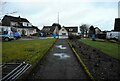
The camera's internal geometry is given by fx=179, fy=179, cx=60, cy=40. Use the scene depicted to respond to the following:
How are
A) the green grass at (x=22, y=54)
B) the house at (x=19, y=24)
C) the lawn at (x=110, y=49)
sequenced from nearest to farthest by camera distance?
the green grass at (x=22, y=54), the lawn at (x=110, y=49), the house at (x=19, y=24)

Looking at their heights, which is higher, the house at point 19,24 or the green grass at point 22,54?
the house at point 19,24

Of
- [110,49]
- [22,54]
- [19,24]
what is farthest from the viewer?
[19,24]

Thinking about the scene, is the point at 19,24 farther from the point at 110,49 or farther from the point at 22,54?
the point at 22,54

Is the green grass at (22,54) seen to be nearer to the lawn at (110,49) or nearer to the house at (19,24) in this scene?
the lawn at (110,49)

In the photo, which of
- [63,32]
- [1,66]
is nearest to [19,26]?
[63,32]

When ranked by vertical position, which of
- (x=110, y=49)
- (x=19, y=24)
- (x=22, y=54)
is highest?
(x=19, y=24)

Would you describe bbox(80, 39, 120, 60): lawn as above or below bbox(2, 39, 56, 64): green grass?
below

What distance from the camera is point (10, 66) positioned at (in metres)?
8.77

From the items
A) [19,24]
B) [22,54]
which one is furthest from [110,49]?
[19,24]

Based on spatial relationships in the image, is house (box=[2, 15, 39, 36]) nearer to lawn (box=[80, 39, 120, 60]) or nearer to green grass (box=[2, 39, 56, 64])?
lawn (box=[80, 39, 120, 60])

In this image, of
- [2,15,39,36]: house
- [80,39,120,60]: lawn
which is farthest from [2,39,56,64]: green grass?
[2,15,39,36]: house

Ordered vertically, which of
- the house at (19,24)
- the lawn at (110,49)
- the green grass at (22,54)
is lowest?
the lawn at (110,49)

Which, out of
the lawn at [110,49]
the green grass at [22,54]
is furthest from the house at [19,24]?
the green grass at [22,54]

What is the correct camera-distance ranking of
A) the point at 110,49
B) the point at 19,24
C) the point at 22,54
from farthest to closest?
the point at 19,24 → the point at 110,49 → the point at 22,54
